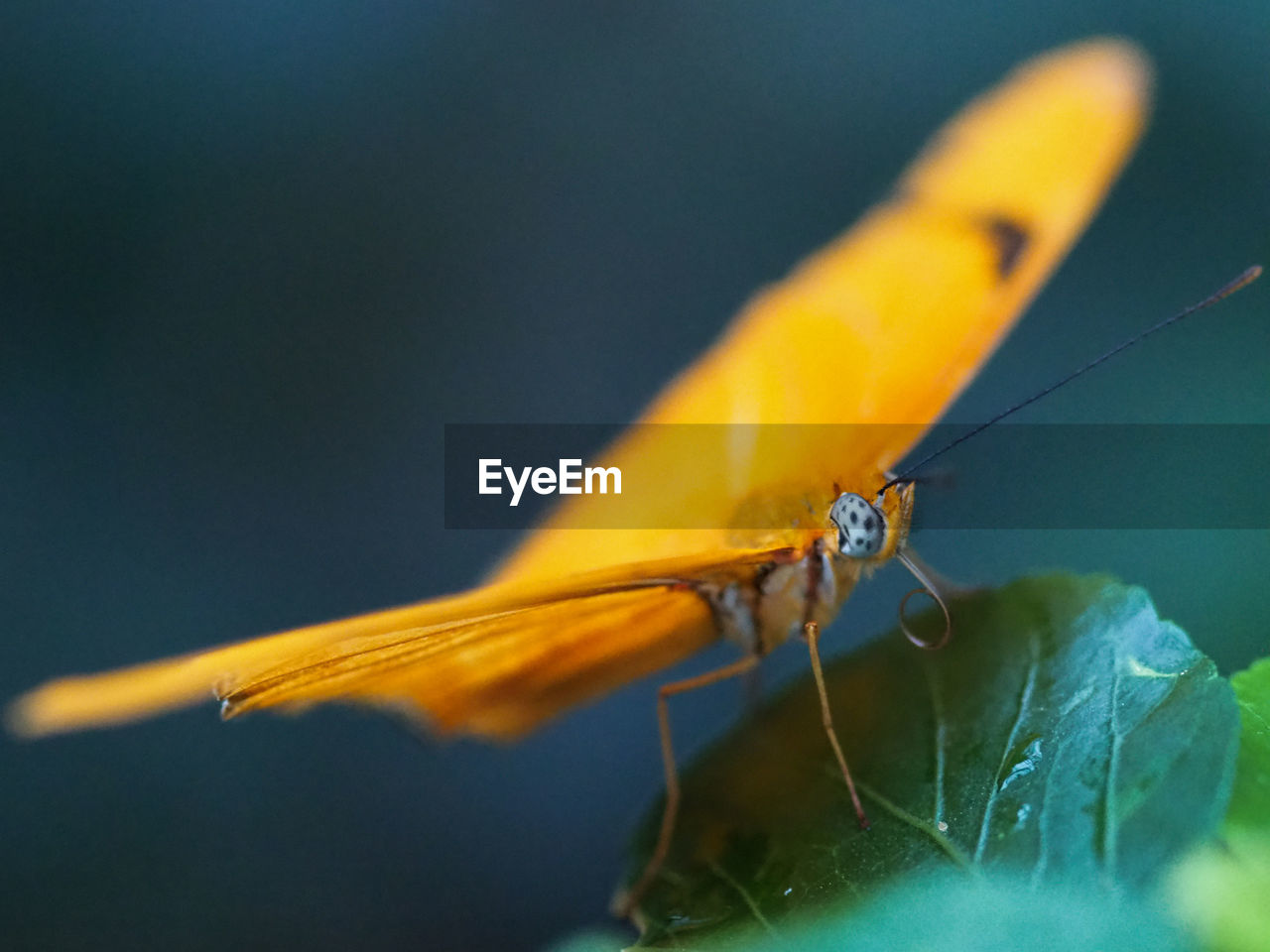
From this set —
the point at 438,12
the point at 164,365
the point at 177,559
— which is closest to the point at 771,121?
the point at 438,12

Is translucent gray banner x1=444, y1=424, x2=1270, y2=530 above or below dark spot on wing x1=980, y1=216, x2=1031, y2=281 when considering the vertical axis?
below

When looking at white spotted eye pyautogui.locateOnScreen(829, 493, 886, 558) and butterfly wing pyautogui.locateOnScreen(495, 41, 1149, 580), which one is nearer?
white spotted eye pyautogui.locateOnScreen(829, 493, 886, 558)

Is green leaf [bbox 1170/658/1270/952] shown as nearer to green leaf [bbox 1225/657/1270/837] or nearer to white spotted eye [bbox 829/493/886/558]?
green leaf [bbox 1225/657/1270/837]

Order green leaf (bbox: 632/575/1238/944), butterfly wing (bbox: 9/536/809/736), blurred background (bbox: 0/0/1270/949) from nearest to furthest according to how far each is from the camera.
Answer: green leaf (bbox: 632/575/1238/944) → butterfly wing (bbox: 9/536/809/736) → blurred background (bbox: 0/0/1270/949)

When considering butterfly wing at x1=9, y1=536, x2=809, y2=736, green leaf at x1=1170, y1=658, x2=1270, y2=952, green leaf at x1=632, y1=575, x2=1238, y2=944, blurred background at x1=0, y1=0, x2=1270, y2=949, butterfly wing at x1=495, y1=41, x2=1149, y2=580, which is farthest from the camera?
blurred background at x1=0, y1=0, x2=1270, y2=949

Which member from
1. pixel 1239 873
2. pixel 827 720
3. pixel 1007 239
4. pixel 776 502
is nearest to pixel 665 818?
pixel 827 720

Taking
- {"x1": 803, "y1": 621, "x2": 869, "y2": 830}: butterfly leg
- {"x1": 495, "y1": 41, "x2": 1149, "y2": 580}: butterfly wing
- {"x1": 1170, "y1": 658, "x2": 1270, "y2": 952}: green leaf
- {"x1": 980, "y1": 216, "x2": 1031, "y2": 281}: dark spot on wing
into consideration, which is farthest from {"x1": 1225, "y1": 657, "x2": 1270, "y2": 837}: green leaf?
{"x1": 980, "y1": 216, "x2": 1031, "y2": 281}: dark spot on wing

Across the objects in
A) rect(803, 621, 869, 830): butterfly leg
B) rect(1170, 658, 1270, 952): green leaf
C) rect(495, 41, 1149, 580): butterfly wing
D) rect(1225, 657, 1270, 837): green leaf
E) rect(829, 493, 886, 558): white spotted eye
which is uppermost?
rect(495, 41, 1149, 580): butterfly wing
